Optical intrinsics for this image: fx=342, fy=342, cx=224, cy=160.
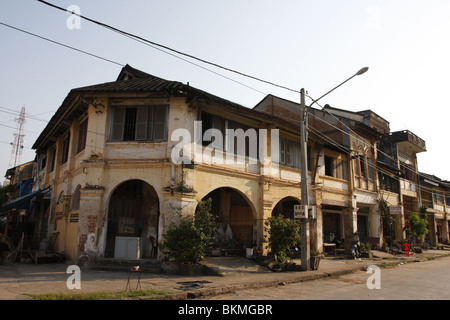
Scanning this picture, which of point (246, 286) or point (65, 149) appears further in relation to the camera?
point (65, 149)

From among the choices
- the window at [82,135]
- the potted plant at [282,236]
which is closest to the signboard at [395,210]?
the potted plant at [282,236]

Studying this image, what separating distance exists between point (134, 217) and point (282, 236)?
6105mm

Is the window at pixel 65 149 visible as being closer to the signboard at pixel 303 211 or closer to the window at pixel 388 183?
the signboard at pixel 303 211

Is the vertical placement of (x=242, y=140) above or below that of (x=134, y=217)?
above

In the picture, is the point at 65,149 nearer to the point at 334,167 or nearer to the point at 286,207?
the point at 286,207

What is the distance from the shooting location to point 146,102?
1338 cm

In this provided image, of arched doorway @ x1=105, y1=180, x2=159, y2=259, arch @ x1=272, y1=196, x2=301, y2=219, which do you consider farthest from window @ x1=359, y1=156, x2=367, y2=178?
arched doorway @ x1=105, y1=180, x2=159, y2=259

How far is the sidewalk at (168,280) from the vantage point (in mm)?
8242

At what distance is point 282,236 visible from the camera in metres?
13.9

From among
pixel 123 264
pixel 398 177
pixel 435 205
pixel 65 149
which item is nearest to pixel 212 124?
pixel 123 264
